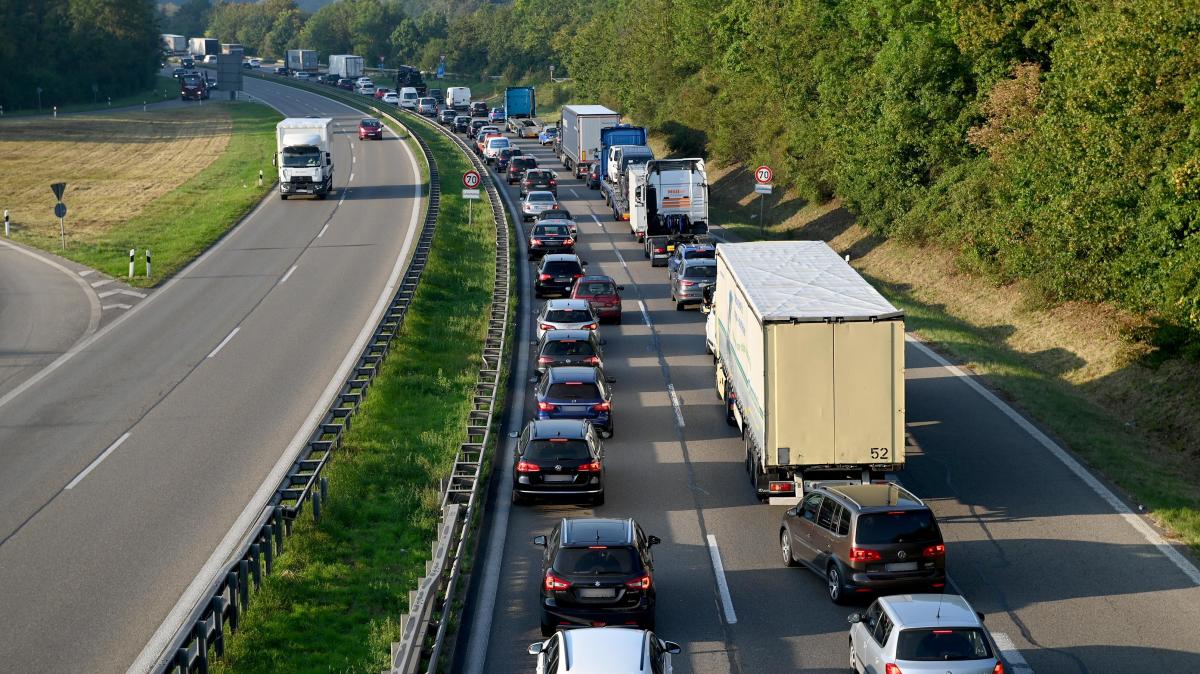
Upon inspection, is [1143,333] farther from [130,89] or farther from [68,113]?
[130,89]

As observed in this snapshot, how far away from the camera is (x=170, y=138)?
333 feet

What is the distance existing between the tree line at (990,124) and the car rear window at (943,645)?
1509cm

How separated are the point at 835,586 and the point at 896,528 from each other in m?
1.10

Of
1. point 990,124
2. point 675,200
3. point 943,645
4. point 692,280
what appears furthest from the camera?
→ point 675,200

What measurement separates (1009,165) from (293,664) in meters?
30.4

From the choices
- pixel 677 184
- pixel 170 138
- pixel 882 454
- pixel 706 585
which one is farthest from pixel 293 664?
pixel 170 138

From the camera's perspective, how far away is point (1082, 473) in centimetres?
2342

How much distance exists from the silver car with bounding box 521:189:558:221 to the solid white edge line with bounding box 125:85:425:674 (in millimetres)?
20611

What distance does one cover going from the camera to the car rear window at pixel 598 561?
1605 centimetres

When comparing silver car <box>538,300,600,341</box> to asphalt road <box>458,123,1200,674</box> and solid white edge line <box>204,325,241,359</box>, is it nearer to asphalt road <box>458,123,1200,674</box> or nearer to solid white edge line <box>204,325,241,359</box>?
asphalt road <box>458,123,1200,674</box>

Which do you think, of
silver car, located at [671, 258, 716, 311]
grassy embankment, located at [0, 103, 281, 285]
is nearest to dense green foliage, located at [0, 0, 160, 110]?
grassy embankment, located at [0, 103, 281, 285]

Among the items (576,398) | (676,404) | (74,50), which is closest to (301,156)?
(676,404)

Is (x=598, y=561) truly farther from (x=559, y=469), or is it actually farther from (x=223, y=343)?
(x=223, y=343)

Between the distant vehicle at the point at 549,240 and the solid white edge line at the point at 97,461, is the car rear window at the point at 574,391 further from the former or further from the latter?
the distant vehicle at the point at 549,240
